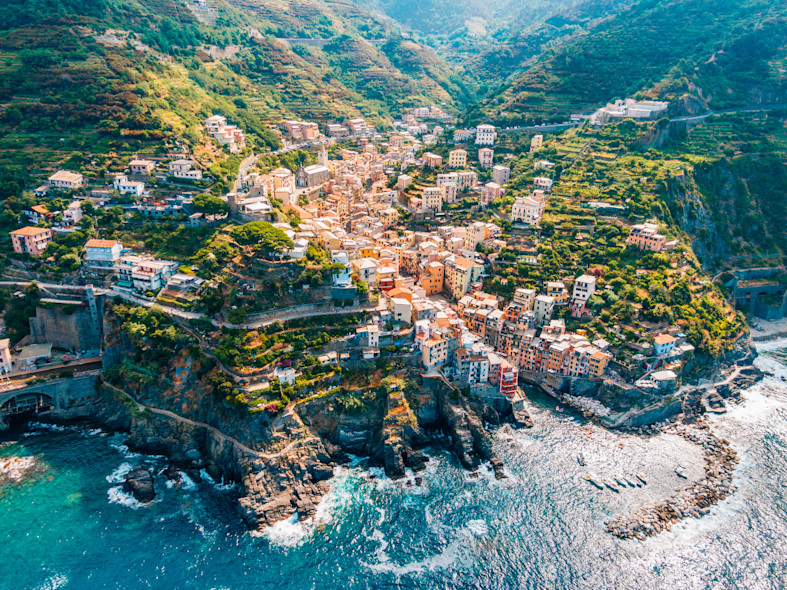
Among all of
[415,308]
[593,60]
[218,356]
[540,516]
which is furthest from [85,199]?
[593,60]

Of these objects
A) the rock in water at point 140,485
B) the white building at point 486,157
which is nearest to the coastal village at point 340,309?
the rock in water at point 140,485

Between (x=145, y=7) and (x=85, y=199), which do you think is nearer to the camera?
(x=85, y=199)

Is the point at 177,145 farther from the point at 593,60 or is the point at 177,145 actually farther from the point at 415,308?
the point at 593,60

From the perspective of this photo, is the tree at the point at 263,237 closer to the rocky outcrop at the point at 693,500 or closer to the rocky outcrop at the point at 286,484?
the rocky outcrop at the point at 286,484

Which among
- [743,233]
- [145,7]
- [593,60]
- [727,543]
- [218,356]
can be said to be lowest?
[727,543]

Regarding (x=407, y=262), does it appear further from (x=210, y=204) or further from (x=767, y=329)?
(x=767, y=329)

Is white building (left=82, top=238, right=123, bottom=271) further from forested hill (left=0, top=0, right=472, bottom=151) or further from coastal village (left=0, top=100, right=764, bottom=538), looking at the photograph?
forested hill (left=0, top=0, right=472, bottom=151)
